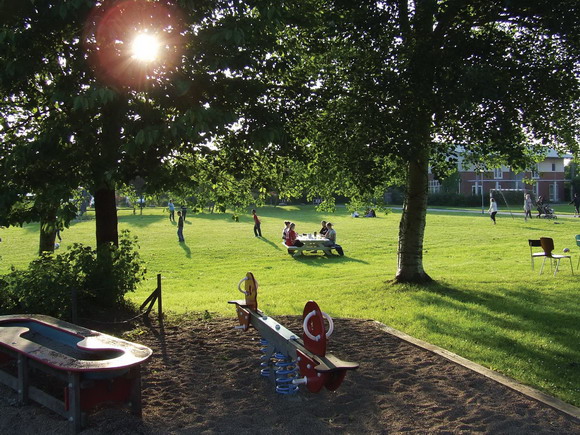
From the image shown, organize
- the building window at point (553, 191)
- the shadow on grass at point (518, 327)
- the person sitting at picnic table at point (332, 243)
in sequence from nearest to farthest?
the shadow on grass at point (518, 327) < the person sitting at picnic table at point (332, 243) < the building window at point (553, 191)

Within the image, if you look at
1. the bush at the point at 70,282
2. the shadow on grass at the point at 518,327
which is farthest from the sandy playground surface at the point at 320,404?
the bush at the point at 70,282

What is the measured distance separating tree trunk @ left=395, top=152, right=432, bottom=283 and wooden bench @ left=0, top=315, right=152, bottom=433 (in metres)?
8.21

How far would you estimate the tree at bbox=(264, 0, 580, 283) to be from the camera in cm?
694

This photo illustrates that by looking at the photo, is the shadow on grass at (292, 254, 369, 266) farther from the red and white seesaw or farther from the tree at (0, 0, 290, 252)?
the red and white seesaw

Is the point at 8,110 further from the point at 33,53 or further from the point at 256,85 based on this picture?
the point at 256,85

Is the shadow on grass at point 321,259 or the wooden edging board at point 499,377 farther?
the shadow on grass at point 321,259

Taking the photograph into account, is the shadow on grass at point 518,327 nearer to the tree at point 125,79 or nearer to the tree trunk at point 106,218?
the tree at point 125,79

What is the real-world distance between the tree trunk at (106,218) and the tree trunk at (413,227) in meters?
6.34

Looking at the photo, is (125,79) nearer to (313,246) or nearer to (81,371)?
(81,371)

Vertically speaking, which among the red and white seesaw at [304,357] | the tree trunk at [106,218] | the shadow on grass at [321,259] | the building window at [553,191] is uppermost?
the building window at [553,191]

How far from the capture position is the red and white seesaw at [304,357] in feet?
14.7

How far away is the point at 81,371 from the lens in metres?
4.00

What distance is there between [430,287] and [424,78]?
5.82m

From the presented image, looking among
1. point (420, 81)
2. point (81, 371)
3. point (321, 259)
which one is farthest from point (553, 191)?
point (81, 371)
